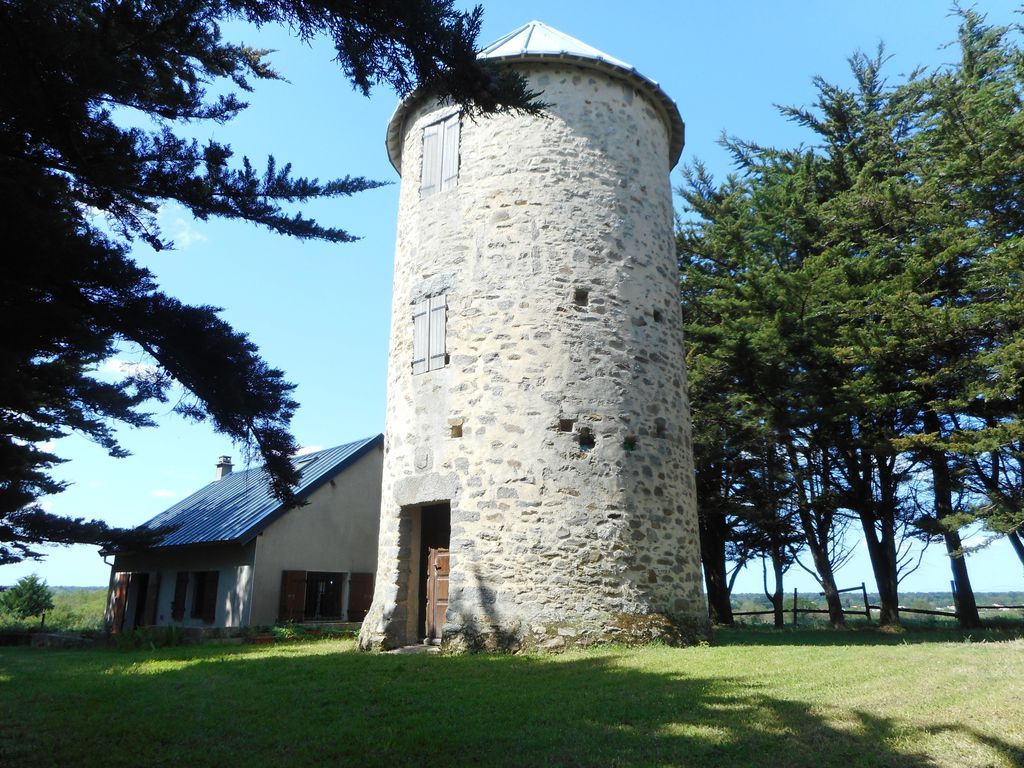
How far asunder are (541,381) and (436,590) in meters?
3.61

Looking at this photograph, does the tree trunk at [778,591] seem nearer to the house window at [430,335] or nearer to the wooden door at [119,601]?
the house window at [430,335]

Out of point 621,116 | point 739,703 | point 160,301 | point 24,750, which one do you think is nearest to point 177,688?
point 24,750

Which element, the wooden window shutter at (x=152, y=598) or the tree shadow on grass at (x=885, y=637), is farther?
the wooden window shutter at (x=152, y=598)

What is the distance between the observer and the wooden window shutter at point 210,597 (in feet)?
53.2

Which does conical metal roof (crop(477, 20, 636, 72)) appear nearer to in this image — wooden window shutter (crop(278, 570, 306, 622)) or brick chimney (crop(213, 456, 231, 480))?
wooden window shutter (crop(278, 570, 306, 622))

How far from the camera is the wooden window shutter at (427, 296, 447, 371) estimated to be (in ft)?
36.5

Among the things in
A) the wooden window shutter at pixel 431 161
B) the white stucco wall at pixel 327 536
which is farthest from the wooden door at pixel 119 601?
the wooden window shutter at pixel 431 161

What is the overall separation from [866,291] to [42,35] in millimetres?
14822

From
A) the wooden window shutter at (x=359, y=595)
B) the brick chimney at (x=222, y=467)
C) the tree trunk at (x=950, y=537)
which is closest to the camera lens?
the tree trunk at (x=950, y=537)

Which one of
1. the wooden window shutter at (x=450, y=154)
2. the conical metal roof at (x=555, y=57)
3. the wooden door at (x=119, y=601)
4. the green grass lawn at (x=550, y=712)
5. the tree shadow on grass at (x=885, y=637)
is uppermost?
the conical metal roof at (x=555, y=57)

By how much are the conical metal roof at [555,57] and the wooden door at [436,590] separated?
7.03 metres

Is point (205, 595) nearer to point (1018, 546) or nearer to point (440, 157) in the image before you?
point (440, 157)

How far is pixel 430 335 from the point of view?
1135 cm

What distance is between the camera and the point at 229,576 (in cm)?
1600
